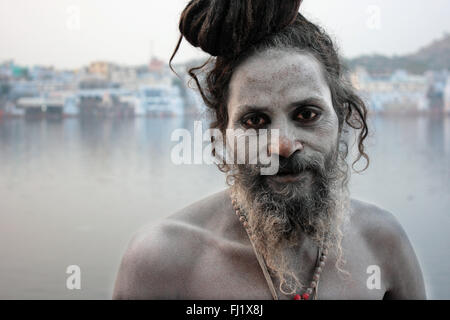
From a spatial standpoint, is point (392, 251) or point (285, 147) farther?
point (392, 251)

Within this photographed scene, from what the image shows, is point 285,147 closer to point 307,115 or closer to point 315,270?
point 307,115

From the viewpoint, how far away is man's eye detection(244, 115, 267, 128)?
6.61 feet

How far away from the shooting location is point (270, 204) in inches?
81.6

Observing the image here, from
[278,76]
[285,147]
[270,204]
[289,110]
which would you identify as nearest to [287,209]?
[270,204]

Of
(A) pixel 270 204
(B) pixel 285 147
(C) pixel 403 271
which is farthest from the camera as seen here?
(C) pixel 403 271

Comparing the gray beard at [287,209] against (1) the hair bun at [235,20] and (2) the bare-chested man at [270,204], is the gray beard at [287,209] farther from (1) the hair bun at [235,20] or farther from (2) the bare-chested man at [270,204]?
(1) the hair bun at [235,20]

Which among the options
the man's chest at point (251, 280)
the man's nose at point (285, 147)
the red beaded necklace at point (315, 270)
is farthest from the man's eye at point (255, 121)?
the man's chest at point (251, 280)

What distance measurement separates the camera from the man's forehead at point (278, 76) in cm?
198

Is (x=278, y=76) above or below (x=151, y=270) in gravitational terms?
above

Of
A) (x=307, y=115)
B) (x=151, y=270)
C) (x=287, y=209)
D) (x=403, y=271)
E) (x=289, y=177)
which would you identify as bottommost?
(x=403, y=271)

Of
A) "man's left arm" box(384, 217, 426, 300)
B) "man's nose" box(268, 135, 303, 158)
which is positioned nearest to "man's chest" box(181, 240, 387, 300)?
"man's left arm" box(384, 217, 426, 300)

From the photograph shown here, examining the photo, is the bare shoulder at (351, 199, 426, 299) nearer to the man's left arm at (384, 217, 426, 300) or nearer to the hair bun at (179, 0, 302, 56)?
the man's left arm at (384, 217, 426, 300)

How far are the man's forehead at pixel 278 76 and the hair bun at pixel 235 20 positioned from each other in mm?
90

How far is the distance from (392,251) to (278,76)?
1.01 m
